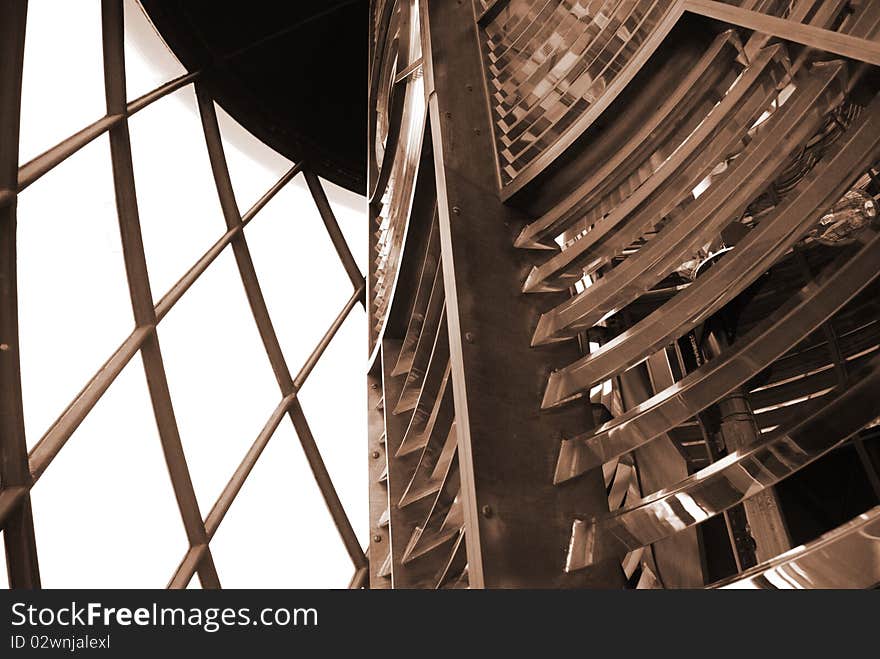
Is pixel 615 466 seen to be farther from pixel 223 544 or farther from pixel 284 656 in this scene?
pixel 223 544

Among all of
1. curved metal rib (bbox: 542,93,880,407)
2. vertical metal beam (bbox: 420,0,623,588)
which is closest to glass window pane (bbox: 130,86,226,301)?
vertical metal beam (bbox: 420,0,623,588)

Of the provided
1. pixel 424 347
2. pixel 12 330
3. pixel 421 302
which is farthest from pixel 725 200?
pixel 12 330

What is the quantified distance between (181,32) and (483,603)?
4.67 m

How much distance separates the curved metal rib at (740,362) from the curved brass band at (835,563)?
211 mm

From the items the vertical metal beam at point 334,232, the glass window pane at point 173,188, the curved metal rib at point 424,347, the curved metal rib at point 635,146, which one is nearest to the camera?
the curved metal rib at point 635,146

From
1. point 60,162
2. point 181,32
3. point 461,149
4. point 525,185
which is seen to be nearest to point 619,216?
point 525,185

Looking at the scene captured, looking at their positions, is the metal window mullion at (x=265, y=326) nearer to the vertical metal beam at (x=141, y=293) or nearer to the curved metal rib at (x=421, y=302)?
the vertical metal beam at (x=141, y=293)

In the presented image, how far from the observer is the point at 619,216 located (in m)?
1.29

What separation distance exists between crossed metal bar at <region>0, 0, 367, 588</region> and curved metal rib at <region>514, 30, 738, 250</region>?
245cm

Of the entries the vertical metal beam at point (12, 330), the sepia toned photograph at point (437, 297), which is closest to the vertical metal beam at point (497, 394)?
the sepia toned photograph at point (437, 297)

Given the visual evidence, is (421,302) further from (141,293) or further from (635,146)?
(141,293)

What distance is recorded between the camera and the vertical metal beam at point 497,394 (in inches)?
45.9

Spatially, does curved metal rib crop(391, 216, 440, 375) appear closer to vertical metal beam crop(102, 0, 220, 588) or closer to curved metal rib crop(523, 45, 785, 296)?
curved metal rib crop(523, 45, 785, 296)

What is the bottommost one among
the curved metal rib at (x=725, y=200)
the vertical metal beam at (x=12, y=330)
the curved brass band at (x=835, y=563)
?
the curved brass band at (x=835, y=563)
